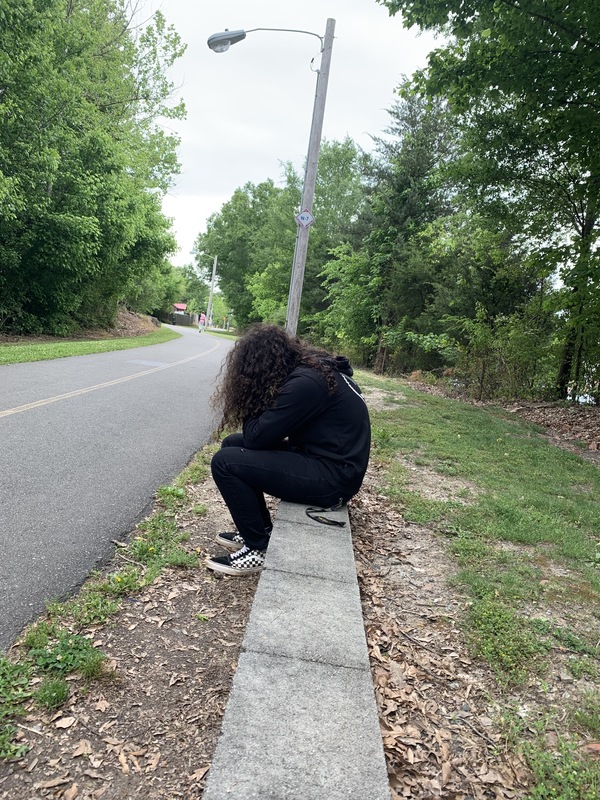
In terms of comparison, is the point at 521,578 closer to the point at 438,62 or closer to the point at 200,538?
the point at 200,538

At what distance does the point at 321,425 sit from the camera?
3562mm

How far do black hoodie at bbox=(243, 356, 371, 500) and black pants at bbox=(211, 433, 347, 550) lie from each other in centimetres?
7

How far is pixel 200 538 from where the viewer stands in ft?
13.4

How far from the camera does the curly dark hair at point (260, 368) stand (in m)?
3.55

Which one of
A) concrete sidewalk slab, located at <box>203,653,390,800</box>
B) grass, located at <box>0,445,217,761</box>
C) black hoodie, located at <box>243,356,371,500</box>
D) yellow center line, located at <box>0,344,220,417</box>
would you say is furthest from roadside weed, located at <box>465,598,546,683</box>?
yellow center line, located at <box>0,344,220,417</box>

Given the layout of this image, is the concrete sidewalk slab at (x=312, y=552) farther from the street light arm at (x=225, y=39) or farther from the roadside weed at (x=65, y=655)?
the street light arm at (x=225, y=39)

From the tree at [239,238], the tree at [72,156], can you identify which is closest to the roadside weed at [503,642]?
the tree at [72,156]

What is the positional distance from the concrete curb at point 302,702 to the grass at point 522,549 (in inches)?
29.2

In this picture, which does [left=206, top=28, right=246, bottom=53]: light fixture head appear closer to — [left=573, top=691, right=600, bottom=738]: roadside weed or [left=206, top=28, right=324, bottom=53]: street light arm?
[left=206, top=28, right=324, bottom=53]: street light arm

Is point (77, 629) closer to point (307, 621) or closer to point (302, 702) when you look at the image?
point (307, 621)

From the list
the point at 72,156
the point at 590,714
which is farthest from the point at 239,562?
the point at 72,156

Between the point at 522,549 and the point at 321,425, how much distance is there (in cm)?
208

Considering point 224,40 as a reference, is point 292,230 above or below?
above

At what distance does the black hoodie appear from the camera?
340 cm
